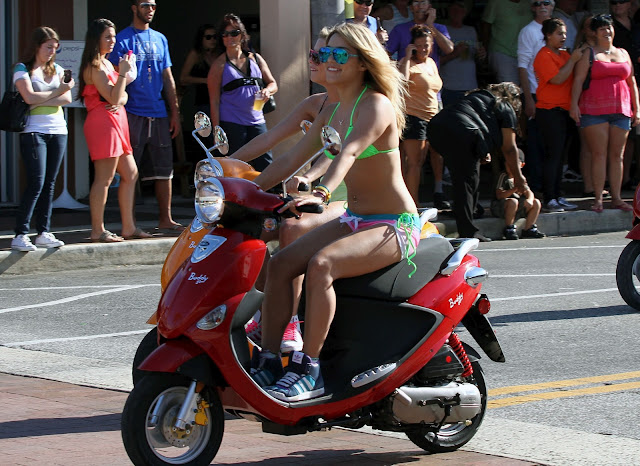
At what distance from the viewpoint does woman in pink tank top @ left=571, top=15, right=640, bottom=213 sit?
1368cm

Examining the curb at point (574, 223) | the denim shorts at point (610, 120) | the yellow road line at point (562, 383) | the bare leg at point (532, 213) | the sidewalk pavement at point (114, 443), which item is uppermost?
the denim shorts at point (610, 120)

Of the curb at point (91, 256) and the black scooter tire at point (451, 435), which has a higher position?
the black scooter tire at point (451, 435)

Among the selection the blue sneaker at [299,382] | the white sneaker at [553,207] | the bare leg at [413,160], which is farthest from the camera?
the white sneaker at [553,207]

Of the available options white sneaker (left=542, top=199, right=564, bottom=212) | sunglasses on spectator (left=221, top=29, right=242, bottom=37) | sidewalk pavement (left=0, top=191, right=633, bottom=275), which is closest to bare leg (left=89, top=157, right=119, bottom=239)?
sidewalk pavement (left=0, top=191, right=633, bottom=275)

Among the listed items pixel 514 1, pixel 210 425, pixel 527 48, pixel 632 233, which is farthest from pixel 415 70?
pixel 210 425

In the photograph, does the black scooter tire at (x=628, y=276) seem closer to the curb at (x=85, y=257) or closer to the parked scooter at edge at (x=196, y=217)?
the parked scooter at edge at (x=196, y=217)

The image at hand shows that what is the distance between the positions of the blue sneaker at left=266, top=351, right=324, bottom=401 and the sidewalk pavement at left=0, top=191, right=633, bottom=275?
6280 mm

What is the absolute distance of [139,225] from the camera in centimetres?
1303

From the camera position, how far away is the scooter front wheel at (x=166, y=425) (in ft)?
15.7

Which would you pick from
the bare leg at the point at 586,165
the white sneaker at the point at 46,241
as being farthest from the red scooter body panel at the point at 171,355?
the bare leg at the point at 586,165

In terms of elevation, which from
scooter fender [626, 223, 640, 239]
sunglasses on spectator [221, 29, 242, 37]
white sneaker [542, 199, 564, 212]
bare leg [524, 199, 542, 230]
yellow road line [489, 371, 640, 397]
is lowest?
white sneaker [542, 199, 564, 212]

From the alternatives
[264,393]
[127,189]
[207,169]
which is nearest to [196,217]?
[207,169]

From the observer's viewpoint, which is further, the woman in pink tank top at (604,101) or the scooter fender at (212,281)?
the woman in pink tank top at (604,101)

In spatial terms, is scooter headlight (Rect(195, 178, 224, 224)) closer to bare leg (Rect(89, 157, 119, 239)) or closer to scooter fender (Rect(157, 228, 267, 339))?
scooter fender (Rect(157, 228, 267, 339))
